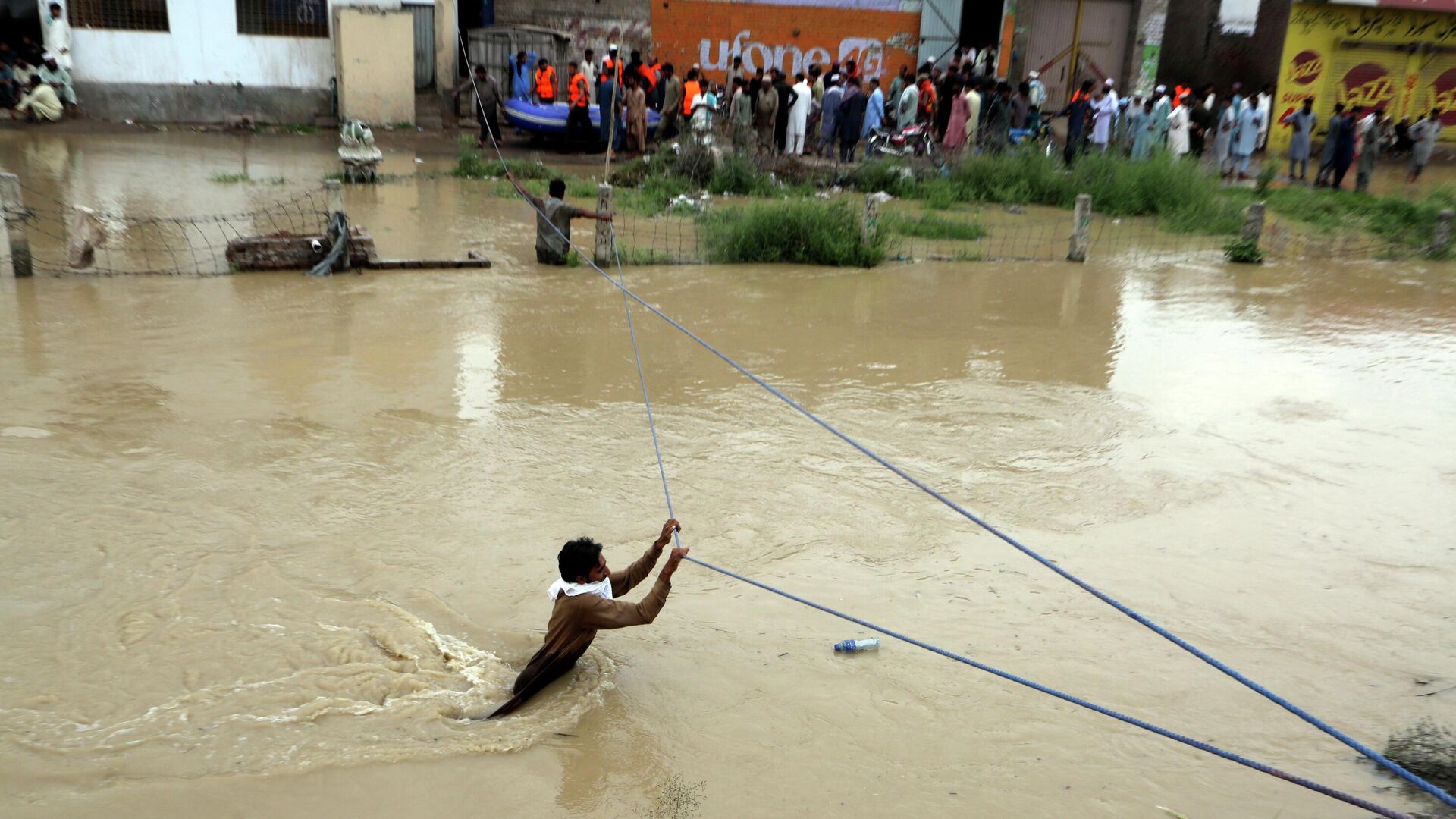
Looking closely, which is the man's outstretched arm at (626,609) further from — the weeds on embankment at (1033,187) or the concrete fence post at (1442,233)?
the concrete fence post at (1442,233)

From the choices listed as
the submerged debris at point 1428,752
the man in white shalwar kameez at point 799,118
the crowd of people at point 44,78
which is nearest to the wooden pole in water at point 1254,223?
the man in white shalwar kameez at point 799,118

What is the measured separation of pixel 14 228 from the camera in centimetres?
1026

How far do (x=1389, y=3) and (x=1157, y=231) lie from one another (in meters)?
11.6

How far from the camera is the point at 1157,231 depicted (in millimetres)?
15891

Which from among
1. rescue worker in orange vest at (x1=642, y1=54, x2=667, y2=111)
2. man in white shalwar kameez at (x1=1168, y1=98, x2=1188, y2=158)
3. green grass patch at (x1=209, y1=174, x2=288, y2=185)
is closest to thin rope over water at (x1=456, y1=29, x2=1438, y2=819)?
green grass patch at (x1=209, y1=174, x2=288, y2=185)

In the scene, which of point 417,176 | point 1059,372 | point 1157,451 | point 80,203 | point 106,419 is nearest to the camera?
point 106,419

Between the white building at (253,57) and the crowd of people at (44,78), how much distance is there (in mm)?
284

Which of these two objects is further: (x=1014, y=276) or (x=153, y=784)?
(x=1014, y=276)

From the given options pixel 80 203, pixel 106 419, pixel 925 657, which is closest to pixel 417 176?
pixel 80 203

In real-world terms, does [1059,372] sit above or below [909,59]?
below

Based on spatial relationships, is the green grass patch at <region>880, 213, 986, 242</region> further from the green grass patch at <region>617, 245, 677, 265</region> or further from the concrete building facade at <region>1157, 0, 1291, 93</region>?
the concrete building facade at <region>1157, 0, 1291, 93</region>

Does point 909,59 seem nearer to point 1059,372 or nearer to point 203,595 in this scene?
point 1059,372

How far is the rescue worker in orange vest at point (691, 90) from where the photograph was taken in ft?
64.2

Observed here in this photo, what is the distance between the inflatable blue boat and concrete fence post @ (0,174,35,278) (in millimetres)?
10622
